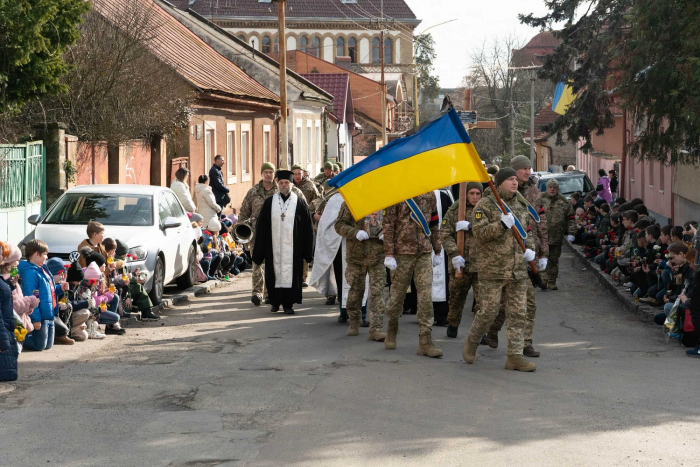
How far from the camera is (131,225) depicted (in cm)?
1409

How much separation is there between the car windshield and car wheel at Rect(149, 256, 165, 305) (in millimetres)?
643

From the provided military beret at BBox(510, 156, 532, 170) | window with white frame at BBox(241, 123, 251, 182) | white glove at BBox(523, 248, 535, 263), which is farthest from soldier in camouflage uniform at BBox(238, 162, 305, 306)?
window with white frame at BBox(241, 123, 251, 182)

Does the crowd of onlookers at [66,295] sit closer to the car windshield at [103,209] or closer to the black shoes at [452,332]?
the car windshield at [103,209]

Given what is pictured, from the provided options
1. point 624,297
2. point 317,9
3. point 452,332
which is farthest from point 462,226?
point 317,9

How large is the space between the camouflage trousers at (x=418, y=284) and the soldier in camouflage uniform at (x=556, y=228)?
7439 millimetres

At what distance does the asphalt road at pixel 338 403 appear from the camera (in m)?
6.54

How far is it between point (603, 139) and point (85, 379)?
117ft

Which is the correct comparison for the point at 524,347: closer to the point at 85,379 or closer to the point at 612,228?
the point at 85,379

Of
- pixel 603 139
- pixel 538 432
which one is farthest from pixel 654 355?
pixel 603 139

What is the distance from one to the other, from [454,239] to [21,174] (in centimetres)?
807

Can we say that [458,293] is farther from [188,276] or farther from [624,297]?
[188,276]

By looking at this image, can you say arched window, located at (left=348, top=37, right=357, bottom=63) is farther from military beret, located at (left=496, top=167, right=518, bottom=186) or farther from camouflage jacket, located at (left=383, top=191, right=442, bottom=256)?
military beret, located at (left=496, top=167, right=518, bottom=186)

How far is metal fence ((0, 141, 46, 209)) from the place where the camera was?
50.7ft

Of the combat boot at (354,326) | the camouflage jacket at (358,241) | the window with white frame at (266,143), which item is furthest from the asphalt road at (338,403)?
the window with white frame at (266,143)
